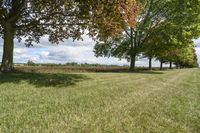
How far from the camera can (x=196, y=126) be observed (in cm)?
877

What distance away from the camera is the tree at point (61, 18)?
828 inches

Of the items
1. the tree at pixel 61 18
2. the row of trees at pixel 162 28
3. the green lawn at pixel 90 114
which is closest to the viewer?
the green lawn at pixel 90 114

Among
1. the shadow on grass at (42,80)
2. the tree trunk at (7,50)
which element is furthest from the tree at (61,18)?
the shadow on grass at (42,80)

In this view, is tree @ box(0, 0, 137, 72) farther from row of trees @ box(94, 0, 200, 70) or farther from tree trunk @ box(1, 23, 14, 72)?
row of trees @ box(94, 0, 200, 70)

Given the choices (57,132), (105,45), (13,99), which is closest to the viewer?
(57,132)

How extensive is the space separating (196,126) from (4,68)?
17137 mm

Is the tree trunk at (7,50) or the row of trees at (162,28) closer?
the tree trunk at (7,50)

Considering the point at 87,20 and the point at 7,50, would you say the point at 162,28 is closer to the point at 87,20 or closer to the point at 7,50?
the point at 87,20

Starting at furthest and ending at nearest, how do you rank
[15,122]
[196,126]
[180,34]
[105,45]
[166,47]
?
[105,45] → [166,47] → [180,34] → [196,126] → [15,122]

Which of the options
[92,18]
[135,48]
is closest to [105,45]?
[135,48]

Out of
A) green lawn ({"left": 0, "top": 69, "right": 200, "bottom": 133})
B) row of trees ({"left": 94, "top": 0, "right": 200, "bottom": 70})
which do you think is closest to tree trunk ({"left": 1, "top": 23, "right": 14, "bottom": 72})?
green lawn ({"left": 0, "top": 69, "right": 200, "bottom": 133})

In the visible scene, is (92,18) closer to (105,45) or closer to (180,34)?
(180,34)

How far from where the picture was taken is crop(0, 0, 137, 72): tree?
69.0 feet

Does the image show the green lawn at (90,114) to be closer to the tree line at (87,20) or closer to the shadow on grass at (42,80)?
the shadow on grass at (42,80)
